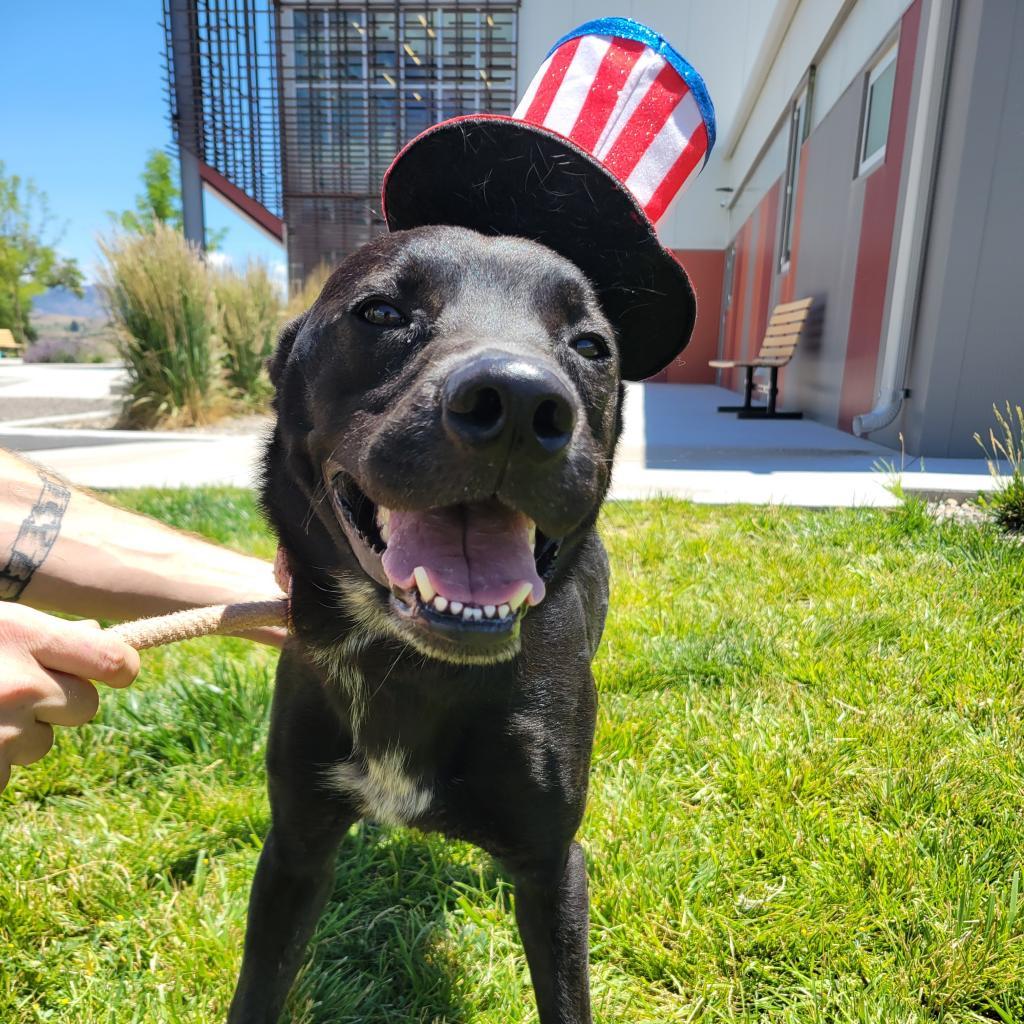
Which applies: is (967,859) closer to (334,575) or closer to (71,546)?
(334,575)

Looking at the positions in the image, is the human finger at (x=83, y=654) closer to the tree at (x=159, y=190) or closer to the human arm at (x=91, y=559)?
the human arm at (x=91, y=559)

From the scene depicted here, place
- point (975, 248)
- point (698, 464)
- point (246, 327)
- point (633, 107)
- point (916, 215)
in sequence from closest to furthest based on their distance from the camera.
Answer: point (633, 107)
point (975, 248)
point (916, 215)
point (698, 464)
point (246, 327)

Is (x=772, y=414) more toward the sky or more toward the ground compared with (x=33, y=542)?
more toward the ground

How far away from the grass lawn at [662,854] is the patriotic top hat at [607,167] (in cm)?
124

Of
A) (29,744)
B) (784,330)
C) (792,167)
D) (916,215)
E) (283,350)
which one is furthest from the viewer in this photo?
(792,167)

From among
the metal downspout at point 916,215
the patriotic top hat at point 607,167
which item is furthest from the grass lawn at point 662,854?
the metal downspout at point 916,215

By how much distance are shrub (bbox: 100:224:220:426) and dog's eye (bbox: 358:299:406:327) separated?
22.7 feet

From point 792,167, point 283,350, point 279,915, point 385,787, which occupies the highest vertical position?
point 792,167

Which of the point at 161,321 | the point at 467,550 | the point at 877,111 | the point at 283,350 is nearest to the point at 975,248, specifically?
the point at 877,111

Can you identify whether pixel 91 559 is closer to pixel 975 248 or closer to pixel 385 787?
pixel 385 787

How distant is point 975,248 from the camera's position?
5.32 m

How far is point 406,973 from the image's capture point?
1.64 m

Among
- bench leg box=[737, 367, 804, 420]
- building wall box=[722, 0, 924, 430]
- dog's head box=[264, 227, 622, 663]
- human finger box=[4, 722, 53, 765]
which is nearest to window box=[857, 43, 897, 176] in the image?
building wall box=[722, 0, 924, 430]

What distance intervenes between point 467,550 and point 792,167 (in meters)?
10.8
